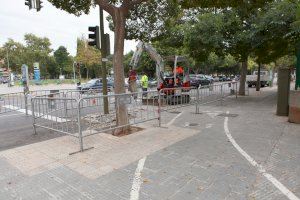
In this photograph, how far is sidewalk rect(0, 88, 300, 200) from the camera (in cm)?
398

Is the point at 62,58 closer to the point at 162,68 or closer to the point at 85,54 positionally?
the point at 85,54

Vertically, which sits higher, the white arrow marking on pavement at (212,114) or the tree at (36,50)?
the tree at (36,50)


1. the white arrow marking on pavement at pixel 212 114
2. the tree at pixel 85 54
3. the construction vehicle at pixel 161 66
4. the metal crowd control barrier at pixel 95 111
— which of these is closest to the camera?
the metal crowd control barrier at pixel 95 111

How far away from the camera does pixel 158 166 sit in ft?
16.3

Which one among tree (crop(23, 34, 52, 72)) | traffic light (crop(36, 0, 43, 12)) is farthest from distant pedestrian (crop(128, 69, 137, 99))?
tree (crop(23, 34, 52, 72))

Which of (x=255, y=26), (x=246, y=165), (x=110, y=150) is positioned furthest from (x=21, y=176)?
(x=255, y=26)

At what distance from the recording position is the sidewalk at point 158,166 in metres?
3.98

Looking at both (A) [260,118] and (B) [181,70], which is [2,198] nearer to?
(A) [260,118]

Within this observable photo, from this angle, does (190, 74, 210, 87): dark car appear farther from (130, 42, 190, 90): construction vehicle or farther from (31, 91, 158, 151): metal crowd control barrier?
(31, 91, 158, 151): metal crowd control barrier

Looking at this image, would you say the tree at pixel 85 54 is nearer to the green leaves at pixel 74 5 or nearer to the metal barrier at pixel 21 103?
the metal barrier at pixel 21 103

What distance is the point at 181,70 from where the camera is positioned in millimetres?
16391

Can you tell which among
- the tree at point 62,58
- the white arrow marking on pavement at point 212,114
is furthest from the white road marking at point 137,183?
the tree at point 62,58

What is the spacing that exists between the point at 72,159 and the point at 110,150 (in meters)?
0.89

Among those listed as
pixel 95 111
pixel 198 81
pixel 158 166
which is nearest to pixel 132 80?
pixel 95 111
